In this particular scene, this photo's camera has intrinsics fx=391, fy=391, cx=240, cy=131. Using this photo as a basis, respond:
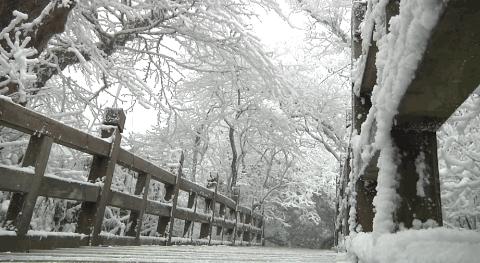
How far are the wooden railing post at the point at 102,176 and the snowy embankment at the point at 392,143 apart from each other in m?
3.04

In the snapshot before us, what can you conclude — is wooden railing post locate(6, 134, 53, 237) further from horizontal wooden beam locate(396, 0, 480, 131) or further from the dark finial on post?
horizontal wooden beam locate(396, 0, 480, 131)

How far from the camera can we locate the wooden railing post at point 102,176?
363cm

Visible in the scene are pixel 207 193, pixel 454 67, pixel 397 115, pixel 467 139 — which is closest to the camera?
pixel 454 67

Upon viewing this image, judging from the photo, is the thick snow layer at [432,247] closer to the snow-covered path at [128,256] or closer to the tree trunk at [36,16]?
the snow-covered path at [128,256]

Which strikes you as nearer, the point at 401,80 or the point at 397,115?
the point at 401,80

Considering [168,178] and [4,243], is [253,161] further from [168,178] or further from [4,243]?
[4,243]

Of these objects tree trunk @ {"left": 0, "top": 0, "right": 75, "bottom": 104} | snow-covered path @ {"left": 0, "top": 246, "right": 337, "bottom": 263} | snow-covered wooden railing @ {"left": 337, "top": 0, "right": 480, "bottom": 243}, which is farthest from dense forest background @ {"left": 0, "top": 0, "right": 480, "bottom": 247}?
snow-covered wooden railing @ {"left": 337, "top": 0, "right": 480, "bottom": 243}

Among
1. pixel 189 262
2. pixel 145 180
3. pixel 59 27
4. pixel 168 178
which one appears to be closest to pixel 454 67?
pixel 189 262

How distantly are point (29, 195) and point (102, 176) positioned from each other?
3.77ft

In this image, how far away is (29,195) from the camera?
2.63 m

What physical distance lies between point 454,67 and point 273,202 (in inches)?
654

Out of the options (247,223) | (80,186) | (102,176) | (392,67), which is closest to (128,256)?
(80,186)

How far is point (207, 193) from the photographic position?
7648 millimetres

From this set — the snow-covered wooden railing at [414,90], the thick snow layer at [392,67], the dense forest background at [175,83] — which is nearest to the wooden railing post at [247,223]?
the dense forest background at [175,83]
